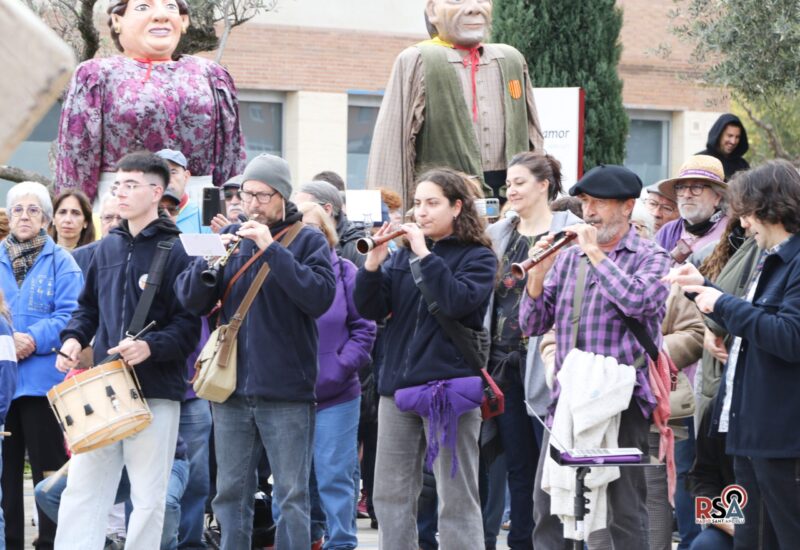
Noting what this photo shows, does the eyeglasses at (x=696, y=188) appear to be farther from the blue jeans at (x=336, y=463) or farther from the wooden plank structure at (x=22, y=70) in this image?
the wooden plank structure at (x=22, y=70)

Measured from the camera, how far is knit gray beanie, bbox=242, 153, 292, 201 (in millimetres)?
6344

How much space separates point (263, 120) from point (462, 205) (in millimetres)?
16699

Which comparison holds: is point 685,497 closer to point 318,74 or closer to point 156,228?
point 156,228

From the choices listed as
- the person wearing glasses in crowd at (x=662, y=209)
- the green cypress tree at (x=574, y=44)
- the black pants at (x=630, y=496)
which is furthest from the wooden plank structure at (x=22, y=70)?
the green cypress tree at (x=574, y=44)

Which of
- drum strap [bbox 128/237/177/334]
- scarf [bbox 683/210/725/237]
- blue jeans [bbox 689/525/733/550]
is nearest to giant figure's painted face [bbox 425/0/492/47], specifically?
scarf [bbox 683/210/725/237]

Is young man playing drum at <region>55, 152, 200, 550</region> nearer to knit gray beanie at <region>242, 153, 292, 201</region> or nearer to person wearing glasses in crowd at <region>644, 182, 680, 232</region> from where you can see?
knit gray beanie at <region>242, 153, 292, 201</region>

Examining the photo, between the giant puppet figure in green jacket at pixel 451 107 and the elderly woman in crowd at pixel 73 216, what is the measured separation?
1766 millimetres

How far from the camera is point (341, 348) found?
7.24 metres

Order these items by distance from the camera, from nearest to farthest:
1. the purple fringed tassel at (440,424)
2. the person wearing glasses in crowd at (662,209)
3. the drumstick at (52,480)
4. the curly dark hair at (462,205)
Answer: the purple fringed tassel at (440,424), the curly dark hair at (462,205), the drumstick at (52,480), the person wearing glasses in crowd at (662,209)

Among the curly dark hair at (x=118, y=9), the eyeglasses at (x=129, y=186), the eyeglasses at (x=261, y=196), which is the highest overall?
the curly dark hair at (x=118, y=9)

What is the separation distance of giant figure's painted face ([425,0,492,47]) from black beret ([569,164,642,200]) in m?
2.22

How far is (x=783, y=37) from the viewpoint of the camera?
1262cm

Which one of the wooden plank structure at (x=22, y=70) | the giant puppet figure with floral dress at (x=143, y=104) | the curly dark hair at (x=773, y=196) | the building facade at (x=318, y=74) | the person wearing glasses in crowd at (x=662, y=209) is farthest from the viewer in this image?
the building facade at (x=318, y=74)

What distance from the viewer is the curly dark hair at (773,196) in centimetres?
534
